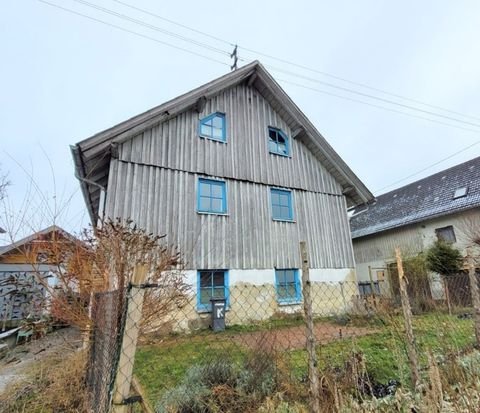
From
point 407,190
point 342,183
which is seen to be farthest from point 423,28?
point 407,190

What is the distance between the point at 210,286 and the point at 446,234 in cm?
1377

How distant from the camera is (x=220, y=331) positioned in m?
7.80

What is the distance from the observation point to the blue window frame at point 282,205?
408 inches

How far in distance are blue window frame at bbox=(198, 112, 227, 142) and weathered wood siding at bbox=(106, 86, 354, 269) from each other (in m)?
0.19

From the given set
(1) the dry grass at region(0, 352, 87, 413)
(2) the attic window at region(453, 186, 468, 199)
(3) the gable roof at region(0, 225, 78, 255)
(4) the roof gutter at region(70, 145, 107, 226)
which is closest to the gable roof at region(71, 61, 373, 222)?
(4) the roof gutter at region(70, 145, 107, 226)

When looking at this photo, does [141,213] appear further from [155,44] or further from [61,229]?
[155,44]

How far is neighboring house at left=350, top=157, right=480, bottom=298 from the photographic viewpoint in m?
14.2

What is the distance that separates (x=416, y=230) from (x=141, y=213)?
52.5ft

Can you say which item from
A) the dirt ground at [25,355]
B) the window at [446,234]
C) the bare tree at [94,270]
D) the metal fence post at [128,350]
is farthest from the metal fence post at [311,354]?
the window at [446,234]

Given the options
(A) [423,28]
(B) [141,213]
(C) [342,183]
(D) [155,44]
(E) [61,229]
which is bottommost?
(E) [61,229]

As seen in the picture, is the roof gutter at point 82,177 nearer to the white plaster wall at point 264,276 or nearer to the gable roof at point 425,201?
the white plaster wall at point 264,276

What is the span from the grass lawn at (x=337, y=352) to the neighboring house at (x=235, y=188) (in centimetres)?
228

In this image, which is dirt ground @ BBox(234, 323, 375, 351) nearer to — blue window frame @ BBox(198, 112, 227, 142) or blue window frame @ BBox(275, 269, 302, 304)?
blue window frame @ BBox(275, 269, 302, 304)

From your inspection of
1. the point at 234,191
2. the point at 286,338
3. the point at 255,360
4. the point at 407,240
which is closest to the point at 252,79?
the point at 234,191
